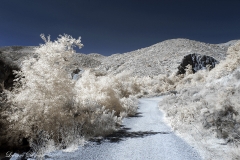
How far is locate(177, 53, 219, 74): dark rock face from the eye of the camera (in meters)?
41.4

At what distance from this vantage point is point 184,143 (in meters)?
7.29

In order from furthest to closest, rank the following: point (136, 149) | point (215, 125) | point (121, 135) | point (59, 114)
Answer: point (121, 135) < point (59, 114) < point (215, 125) < point (136, 149)

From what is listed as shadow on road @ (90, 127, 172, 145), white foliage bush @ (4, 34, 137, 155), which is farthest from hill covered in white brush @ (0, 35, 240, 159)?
shadow on road @ (90, 127, 172, 145)

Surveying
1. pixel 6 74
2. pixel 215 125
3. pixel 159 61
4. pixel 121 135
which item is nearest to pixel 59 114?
pixel 121 135

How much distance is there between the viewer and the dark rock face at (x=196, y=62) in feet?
136

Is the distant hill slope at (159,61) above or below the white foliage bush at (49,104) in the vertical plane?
above

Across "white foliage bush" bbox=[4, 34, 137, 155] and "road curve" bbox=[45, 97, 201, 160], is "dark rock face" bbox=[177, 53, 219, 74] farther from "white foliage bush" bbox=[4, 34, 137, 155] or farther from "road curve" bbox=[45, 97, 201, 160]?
"white foliage bush" bbox=[4, 34, 137, 155]

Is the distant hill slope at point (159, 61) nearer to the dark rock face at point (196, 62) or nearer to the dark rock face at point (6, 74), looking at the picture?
the dark rock face at point (196, 62)

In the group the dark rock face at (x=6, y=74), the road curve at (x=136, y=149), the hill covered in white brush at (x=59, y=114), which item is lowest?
the road curve at (x=136, y=149)

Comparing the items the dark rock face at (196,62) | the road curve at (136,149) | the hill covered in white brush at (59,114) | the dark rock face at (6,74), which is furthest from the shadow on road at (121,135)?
the dark rock face at (196,62)

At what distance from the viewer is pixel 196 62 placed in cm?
4262

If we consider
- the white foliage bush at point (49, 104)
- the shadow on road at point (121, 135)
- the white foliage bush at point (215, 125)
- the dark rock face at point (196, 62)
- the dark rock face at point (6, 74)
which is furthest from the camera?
the dark rock face at point (196, 62)

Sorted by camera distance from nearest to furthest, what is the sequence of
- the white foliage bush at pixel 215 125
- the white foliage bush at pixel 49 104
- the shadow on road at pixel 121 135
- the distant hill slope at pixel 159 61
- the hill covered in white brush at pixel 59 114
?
the white foliage bush at pixel 215 125 → the hill covered in white brush at pixel 59 114 → the white foliage bush at pixel 49 104 → the shadow on road at pixel 121 135 → the distant hill slope at pixel 159 61

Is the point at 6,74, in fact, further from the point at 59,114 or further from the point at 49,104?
the point at 59,114
